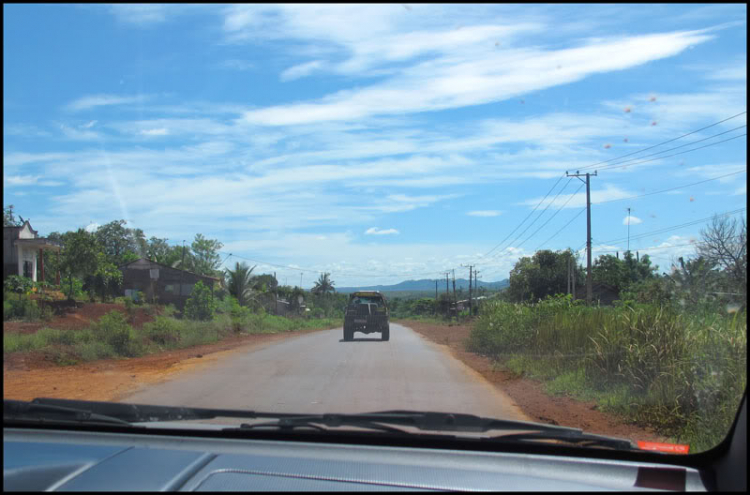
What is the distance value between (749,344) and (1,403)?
14.2ft

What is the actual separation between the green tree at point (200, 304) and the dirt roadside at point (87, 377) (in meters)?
13.2

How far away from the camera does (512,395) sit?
10.0 metres

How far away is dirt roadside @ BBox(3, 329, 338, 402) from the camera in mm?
8938

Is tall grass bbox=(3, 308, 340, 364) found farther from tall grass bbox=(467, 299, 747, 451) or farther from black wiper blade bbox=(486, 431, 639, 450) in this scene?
tall grass bbox=(467, 299, 747, 451)

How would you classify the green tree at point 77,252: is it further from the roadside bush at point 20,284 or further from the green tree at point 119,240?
the roadside bush at point 20,284

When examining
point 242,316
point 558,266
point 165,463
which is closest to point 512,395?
point 165,463

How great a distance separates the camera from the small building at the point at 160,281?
65.4ft

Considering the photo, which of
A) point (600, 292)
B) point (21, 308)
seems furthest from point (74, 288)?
point (600, 292)

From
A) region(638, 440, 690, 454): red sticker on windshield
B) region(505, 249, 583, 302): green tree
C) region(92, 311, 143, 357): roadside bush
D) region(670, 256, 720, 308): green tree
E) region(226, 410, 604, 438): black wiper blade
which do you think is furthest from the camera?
region(505, 249, 583, 302): green tree

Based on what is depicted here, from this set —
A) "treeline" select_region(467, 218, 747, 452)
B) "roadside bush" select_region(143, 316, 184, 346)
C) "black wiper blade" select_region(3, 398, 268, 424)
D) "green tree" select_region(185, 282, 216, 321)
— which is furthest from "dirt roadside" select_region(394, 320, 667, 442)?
"green tree" select_region(185, 282, 216, 321)

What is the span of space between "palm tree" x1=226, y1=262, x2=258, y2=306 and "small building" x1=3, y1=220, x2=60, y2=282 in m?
12.7

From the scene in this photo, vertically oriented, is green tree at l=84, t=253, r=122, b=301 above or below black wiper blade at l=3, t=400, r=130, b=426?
above

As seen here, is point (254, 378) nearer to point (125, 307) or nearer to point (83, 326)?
point (83, 326)

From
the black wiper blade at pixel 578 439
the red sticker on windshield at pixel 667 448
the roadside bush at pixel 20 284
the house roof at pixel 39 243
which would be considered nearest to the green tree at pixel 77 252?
the house roof at pixel 39 243
